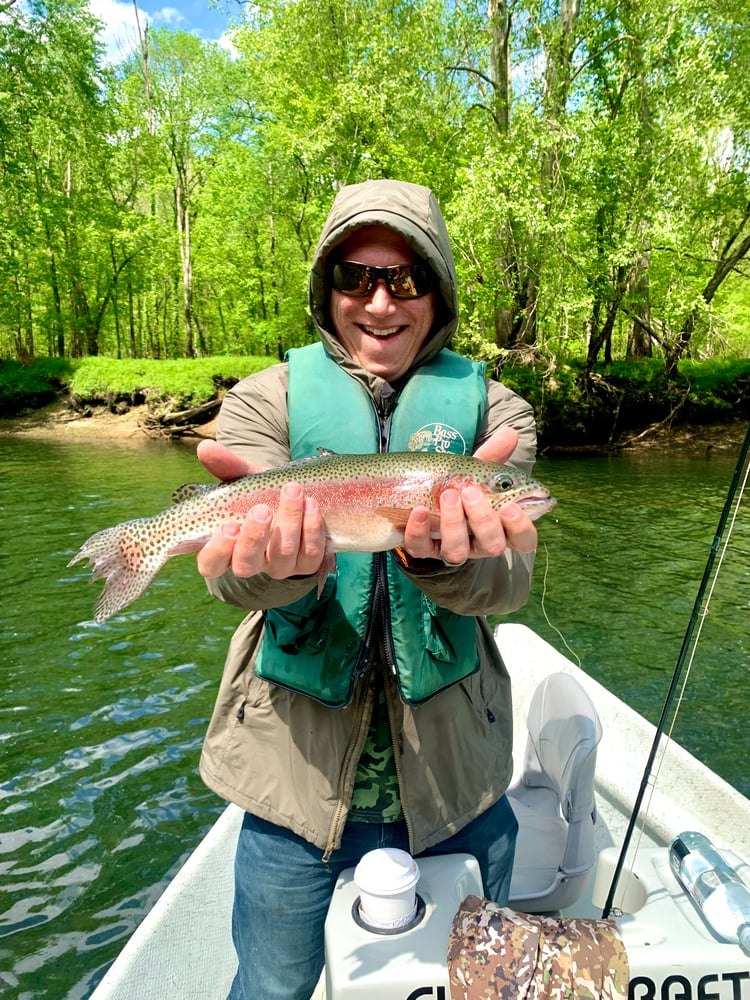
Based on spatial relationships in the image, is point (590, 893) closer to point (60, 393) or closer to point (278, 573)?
point (278, 573)

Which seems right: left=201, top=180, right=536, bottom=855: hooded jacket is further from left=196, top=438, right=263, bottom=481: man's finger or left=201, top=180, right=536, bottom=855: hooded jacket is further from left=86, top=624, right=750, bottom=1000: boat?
left=86, top=624, right=750, bottom=1000: boat

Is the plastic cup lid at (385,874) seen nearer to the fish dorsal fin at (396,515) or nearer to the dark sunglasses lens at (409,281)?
the fish dorsal fin at (396,515)

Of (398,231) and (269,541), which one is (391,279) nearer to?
(398,231)

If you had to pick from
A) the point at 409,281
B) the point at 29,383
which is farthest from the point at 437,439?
the point at 29,383

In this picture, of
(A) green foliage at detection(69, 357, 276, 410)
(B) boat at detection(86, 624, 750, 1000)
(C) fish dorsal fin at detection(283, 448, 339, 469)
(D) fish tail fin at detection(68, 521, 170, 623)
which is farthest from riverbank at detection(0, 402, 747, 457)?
(D) fish tail fin at detection(68, 521, 170, 623)

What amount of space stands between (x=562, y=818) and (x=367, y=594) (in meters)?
1.81

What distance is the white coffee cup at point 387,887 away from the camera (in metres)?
2.09

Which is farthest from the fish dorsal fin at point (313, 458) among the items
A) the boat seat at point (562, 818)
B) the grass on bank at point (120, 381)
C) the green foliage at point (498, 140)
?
the grass on bank at point (120, 381)

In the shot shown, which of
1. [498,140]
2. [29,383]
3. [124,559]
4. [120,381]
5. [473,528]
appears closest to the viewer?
[473,528]

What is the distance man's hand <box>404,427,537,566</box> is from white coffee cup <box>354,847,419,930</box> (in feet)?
3.20

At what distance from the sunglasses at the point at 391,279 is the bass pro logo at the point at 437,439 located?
1.70ft

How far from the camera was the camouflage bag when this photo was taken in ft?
6.54

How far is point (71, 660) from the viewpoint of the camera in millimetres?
8250

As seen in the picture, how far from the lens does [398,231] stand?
248 cm
